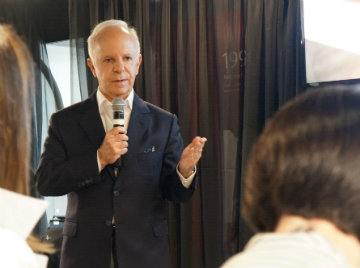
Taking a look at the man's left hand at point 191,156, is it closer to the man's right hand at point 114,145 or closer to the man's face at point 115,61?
the man's right hand at point 114,145

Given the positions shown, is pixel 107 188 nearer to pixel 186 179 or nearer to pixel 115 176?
pixel 115 176

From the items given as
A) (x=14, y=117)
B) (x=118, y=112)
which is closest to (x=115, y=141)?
(x=118, y=112)

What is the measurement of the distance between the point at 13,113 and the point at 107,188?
1133 mm

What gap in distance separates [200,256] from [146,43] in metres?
1.64

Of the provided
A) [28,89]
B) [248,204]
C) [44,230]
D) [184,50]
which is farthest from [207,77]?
[248,204]

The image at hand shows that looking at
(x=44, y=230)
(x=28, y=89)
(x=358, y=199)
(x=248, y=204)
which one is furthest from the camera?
(x=44, y=230)

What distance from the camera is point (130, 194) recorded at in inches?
84.8

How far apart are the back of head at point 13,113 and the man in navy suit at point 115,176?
3.20 ft

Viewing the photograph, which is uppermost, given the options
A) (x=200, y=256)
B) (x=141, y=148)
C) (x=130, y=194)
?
(x=141, y=148)

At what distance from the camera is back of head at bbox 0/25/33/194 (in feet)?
3.41

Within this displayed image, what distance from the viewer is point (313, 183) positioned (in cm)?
69

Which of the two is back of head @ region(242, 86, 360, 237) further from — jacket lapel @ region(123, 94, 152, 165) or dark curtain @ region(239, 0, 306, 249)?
dark curtain @ region(239, 0, 306, 249)

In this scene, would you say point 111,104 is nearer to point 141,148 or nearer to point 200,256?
point 141,148

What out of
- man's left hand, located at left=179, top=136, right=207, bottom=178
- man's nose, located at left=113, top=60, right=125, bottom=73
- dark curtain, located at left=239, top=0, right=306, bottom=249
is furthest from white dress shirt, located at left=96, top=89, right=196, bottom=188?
dark curtain, located at left=239, top=0, right=306, bottom=249
